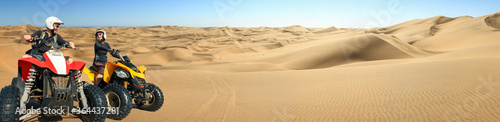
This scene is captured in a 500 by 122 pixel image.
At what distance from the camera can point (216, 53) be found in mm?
25094

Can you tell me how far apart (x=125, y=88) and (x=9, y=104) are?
150 cm

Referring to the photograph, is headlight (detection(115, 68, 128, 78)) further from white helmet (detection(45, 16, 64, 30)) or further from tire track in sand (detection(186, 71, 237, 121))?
tire track in sand (detection(186, 71, 237, 121))

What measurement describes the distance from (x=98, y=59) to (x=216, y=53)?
796 inches

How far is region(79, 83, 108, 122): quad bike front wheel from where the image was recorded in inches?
144

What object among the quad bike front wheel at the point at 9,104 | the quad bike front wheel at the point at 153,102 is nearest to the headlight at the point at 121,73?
the quad bike front wheel at the point at 153,102

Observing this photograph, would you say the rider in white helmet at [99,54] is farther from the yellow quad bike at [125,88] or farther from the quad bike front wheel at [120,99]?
the quad bike front wheel at [120,99]

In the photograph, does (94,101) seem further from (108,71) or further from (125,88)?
(108,71)

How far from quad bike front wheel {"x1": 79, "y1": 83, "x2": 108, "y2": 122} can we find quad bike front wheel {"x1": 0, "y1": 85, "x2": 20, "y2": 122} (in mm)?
689

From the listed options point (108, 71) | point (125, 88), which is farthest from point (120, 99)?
point (108, 71)

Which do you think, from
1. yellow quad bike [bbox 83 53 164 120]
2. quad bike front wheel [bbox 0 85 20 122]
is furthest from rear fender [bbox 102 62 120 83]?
quad bike front wheel [bbox 0 85 20 122]

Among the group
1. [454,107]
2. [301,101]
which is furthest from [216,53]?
[454,107]

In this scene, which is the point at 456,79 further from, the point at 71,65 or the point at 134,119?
the point at 71,65

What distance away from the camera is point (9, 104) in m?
3.23

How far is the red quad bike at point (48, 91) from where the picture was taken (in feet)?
10.9
